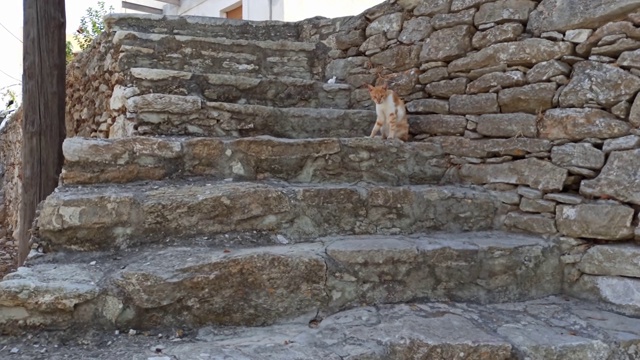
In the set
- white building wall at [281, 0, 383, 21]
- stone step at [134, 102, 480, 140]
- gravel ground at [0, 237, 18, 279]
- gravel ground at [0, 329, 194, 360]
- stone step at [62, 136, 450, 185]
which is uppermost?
white building wall at [281, 0, 383, 21]

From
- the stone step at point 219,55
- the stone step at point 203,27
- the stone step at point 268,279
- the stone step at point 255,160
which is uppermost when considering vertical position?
the stone step at point 203,27

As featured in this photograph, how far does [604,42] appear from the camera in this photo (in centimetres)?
191

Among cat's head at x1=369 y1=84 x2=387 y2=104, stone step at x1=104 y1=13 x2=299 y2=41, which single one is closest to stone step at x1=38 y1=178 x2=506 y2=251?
cat's head at x1=369 y1=84 x2=387 y2=104

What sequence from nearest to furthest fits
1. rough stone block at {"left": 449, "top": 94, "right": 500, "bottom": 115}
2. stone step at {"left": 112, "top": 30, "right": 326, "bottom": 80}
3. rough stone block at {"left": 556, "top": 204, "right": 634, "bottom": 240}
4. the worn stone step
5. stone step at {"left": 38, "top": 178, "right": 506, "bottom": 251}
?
the worn stone step, stone step at {"left": 38, "top": 178, "right": 506, "bottom": 251}, rough stone block at {"left": 556, "top": 204, "right": 634, "bottom": 240}, rough stone block at {"left": 449, "top": 94, "right": 500, "bottom": 115}, stone step at {"left": 112, "top": 30, "right": 326, "bottom": 80}

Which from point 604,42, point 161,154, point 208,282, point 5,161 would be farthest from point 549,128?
point 5,161

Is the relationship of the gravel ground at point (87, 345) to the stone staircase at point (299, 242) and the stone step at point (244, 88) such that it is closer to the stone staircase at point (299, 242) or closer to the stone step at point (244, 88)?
the stone staircase at point (299, 242)

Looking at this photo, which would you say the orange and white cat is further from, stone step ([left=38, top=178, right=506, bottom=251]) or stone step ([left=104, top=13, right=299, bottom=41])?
stone step ([left=104, top=13, right=299, bottom=41])

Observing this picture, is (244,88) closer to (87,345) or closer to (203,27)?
(203,27)

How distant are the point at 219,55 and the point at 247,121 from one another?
2.86 feet

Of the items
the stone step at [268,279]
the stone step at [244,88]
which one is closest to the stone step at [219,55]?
the stone step at [244,88]

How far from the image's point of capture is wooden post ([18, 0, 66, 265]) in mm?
3100

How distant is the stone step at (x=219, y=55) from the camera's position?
288 cm

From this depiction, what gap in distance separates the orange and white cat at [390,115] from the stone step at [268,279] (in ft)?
2.34

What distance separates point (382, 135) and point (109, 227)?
5.06 ft
